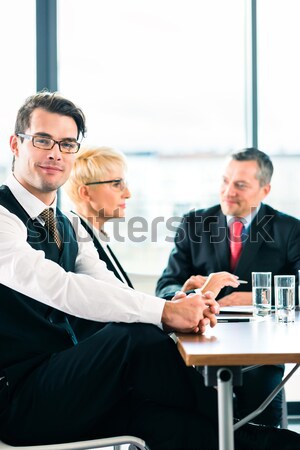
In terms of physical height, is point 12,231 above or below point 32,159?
below

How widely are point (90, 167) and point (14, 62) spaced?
1135 millimetres

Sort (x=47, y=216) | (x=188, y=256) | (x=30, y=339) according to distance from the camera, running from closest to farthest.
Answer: (x=30, y=339) < (x=47, y=216) < (x=188, y=256)

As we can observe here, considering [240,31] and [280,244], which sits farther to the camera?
[240,31]

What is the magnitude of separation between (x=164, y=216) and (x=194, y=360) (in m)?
2.48

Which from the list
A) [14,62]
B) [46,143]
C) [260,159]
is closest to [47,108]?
[46,143]

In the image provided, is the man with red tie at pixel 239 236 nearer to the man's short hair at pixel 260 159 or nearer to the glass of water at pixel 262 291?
the man's short hair at pixel 260 159

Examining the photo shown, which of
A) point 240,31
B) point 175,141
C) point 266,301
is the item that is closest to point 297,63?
point 240,31

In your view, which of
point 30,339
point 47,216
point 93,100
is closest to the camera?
point 30,339

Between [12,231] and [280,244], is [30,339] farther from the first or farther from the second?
[280,244]

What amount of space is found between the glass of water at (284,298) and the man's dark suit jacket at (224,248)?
897 mm

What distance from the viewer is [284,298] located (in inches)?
82.0

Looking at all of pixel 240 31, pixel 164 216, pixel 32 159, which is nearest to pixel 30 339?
pixel 32 159

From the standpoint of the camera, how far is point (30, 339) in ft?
5.96

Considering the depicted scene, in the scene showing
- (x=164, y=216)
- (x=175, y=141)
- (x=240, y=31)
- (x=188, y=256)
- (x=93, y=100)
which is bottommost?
(x=188, y=256)
